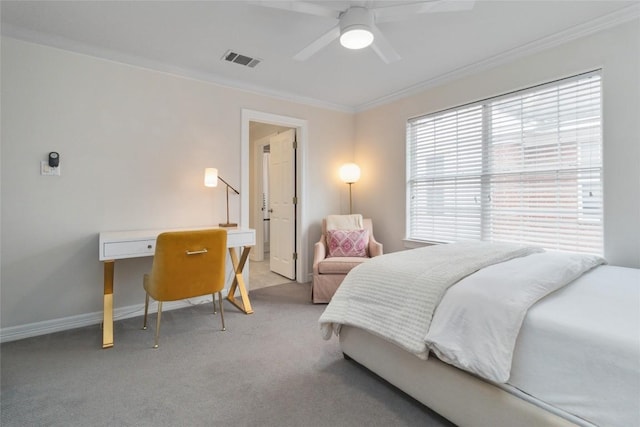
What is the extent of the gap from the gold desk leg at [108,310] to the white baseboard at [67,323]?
1.33 feet

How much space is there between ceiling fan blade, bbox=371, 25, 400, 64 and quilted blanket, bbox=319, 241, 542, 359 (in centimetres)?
150

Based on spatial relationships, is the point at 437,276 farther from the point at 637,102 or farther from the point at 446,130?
the point at 446,130

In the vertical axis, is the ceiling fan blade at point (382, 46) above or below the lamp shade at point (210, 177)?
above

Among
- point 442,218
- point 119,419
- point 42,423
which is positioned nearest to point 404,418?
point 119,419

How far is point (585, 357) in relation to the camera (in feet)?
3.34

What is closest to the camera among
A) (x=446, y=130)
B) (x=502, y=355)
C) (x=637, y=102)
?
(x=502, y=355)

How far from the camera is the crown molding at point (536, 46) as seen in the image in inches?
86.4

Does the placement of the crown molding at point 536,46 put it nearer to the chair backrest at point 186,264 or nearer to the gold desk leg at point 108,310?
the chair backrest at point 186,264

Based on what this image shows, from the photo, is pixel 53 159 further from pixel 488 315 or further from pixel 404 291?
pixel 488 315

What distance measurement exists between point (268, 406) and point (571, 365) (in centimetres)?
137

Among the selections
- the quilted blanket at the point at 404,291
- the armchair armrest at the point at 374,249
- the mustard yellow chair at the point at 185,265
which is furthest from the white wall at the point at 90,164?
the quilted blanket at the point at 404,291

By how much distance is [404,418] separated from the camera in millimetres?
1521

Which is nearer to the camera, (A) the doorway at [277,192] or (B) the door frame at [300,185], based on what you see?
(B) the door frame at [300,185]

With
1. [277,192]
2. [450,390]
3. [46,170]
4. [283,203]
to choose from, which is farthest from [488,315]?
[277,192]
